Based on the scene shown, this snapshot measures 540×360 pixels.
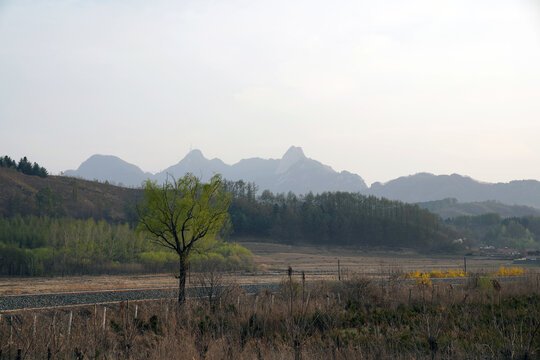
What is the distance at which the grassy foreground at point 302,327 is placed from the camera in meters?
11.9

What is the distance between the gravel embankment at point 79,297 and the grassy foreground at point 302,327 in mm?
1927

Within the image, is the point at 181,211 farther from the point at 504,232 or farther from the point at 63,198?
the point at 504,232

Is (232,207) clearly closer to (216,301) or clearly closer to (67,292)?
(67,292)

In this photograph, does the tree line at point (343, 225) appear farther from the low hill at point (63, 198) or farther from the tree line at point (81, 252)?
the tree line at point (81, 252)

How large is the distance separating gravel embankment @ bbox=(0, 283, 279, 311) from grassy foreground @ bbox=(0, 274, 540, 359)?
6.32 ft

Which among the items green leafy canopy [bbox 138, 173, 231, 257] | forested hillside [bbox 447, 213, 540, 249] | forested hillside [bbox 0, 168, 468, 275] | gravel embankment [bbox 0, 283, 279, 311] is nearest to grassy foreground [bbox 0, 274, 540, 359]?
gravel embankment [bbox 0, 283, 279, 311]

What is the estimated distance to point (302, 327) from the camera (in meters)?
12.0

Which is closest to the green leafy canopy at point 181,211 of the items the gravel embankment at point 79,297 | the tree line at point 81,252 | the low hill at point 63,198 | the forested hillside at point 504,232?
the gravel embankment at point 79,297

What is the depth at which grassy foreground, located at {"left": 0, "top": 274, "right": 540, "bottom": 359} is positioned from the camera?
11855 mm

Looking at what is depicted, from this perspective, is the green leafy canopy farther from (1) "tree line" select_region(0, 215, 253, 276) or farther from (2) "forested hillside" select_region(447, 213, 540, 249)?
(2) "forested hillside" select_region(447, 213, 540, 249)

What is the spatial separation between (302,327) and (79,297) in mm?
17496

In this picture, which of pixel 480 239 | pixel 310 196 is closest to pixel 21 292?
pixel 310 196

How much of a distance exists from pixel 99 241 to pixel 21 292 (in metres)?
22.7

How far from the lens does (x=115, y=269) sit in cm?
4731
